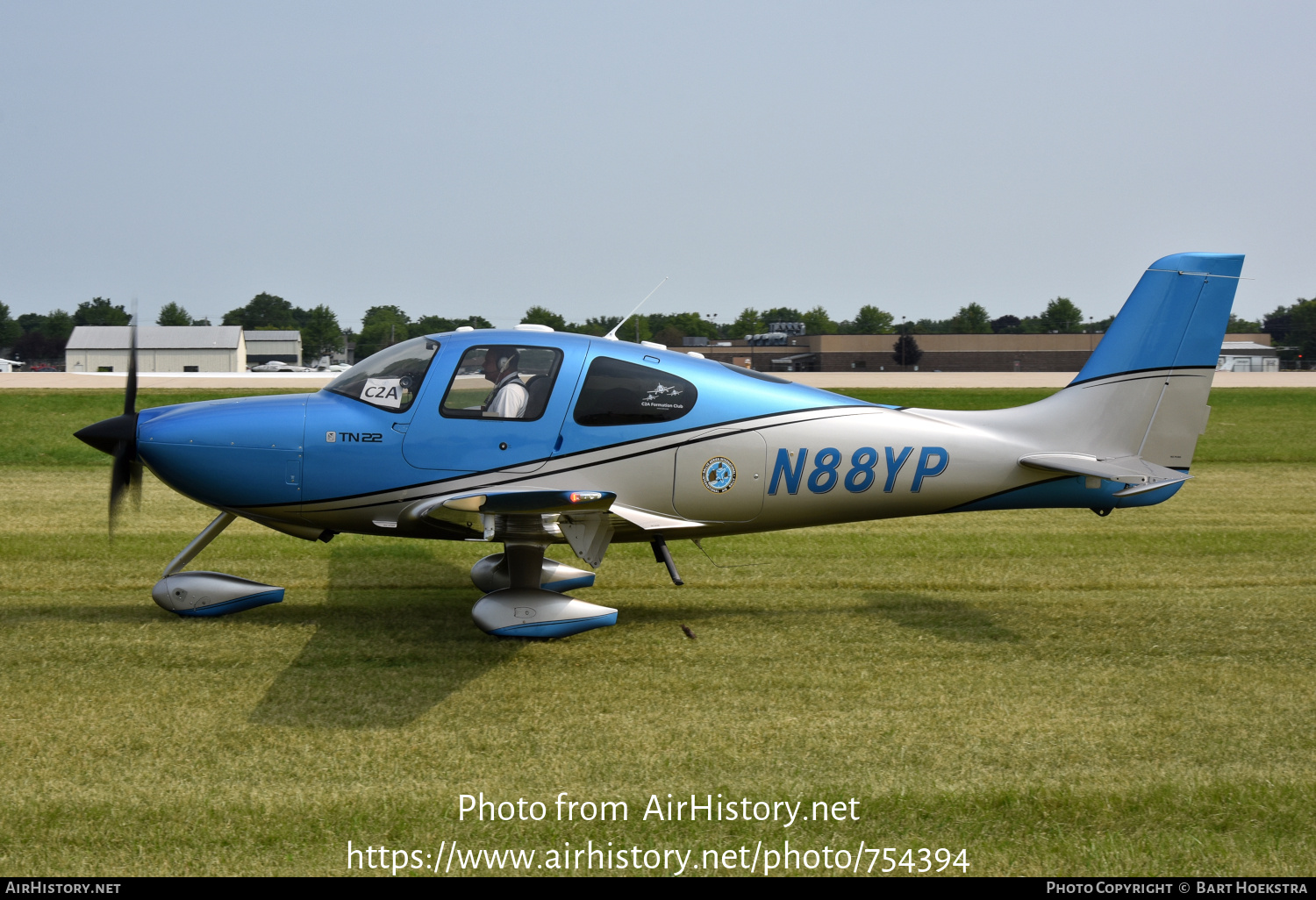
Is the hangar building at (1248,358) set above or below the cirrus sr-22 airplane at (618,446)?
above

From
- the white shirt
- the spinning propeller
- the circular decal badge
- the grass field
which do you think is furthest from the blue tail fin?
the spinning propeller

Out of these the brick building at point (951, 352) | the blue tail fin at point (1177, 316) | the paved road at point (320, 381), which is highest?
the brick building at point (951, 352)

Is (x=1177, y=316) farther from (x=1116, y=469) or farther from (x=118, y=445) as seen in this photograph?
(x=118, y=445)

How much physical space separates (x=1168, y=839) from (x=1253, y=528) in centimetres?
1011

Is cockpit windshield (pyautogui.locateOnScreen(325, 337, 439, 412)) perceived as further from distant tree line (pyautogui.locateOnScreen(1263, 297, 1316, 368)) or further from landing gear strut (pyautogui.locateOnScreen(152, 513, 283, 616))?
distant tree line (pyautogui.locateOnScreen(1263, 297, 1316, 368))

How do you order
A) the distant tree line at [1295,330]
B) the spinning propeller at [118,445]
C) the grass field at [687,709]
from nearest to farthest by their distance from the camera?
the grass field at [687,709]
the spinning propeller at [118,445]
the distant tree line at [1295,330]

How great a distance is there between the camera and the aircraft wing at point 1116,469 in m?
8.12

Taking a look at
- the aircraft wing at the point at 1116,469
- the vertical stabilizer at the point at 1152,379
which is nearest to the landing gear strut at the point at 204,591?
the vertical stabilizer at the point at 1152,379

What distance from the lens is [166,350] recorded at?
75188 mm

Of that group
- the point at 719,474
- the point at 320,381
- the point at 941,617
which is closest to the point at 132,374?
the point at 719,474

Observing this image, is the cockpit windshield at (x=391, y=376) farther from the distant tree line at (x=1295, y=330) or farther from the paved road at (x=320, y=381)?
the distant tree line at (x=1295, y=330)

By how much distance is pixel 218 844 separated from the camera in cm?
449

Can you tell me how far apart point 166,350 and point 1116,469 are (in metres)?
78.6

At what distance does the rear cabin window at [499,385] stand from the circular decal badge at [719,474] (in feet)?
4.56
